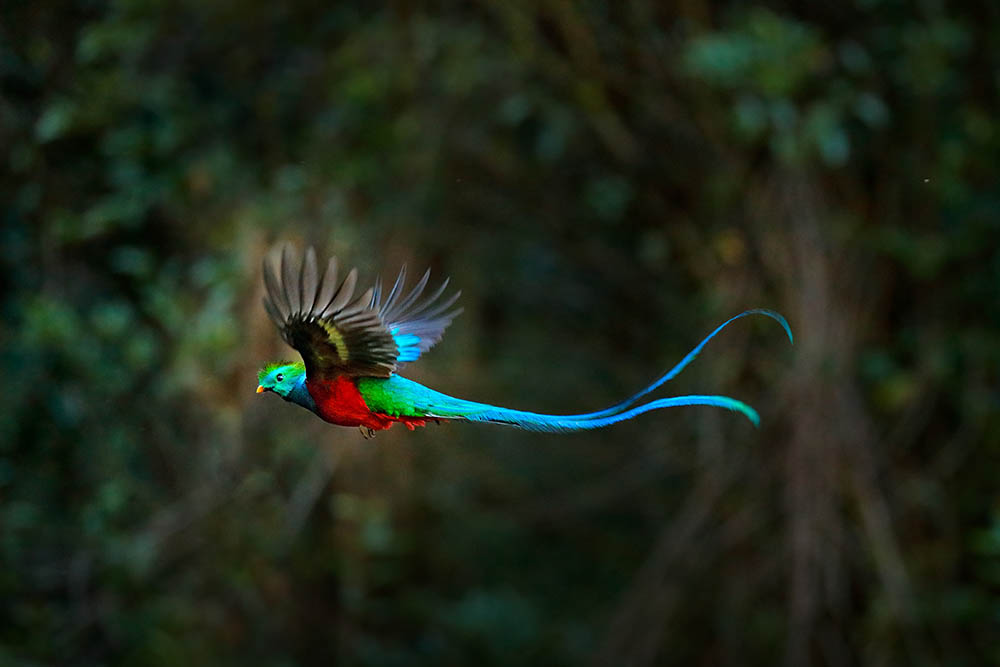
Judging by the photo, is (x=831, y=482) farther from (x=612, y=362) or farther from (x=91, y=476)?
(x=91, y=476)

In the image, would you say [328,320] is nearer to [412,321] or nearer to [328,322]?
[328,322]

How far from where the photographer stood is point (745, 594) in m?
5.50

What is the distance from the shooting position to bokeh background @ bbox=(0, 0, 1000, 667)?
151 inches

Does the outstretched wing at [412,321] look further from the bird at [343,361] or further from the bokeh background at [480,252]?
the bokeh background at [480,252]

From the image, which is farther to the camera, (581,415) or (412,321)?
(412,321)

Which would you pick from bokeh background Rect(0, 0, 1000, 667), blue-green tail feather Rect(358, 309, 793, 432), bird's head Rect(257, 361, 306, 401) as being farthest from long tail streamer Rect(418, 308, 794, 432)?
bokeh background Rect(0, 0, 1000, 667)

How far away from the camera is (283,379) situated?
4.60 feet

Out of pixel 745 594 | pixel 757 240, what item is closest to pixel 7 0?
pixel 757 240

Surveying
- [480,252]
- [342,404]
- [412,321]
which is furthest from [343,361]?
[480,252]

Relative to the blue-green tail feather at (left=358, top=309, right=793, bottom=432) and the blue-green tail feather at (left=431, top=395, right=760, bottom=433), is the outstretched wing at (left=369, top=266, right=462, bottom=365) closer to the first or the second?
the blue-green tail feather at (left=358, top=309, right=793, bottom=432)

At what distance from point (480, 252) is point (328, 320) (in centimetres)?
561

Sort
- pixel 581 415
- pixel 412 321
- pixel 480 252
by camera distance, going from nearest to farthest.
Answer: pixel 581 415
pixel 412 321
pixel 480 252

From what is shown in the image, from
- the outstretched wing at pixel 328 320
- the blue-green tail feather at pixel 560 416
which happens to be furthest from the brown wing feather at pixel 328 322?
the blue-green tail feather at pixel 560 416

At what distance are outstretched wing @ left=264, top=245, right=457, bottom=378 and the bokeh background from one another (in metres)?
2.39
